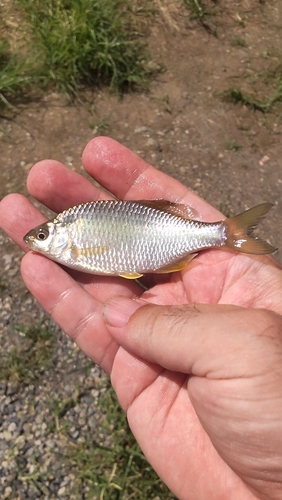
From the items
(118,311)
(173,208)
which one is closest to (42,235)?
(118,311)

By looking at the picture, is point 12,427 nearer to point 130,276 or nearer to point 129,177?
point 130,276

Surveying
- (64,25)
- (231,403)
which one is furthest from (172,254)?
(64,25)

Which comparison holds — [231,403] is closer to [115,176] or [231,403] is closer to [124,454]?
[124,454]

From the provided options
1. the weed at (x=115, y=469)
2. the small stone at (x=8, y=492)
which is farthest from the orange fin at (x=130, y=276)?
the small stone at (x=8, y=492)

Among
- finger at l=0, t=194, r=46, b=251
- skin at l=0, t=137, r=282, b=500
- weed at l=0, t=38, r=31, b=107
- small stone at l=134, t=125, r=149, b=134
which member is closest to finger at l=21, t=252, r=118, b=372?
skin at l=0, t=137, r=282, b=500

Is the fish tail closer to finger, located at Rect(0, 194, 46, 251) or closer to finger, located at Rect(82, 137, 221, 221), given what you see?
finger, located at Rect(82, 137, 221, 221)
